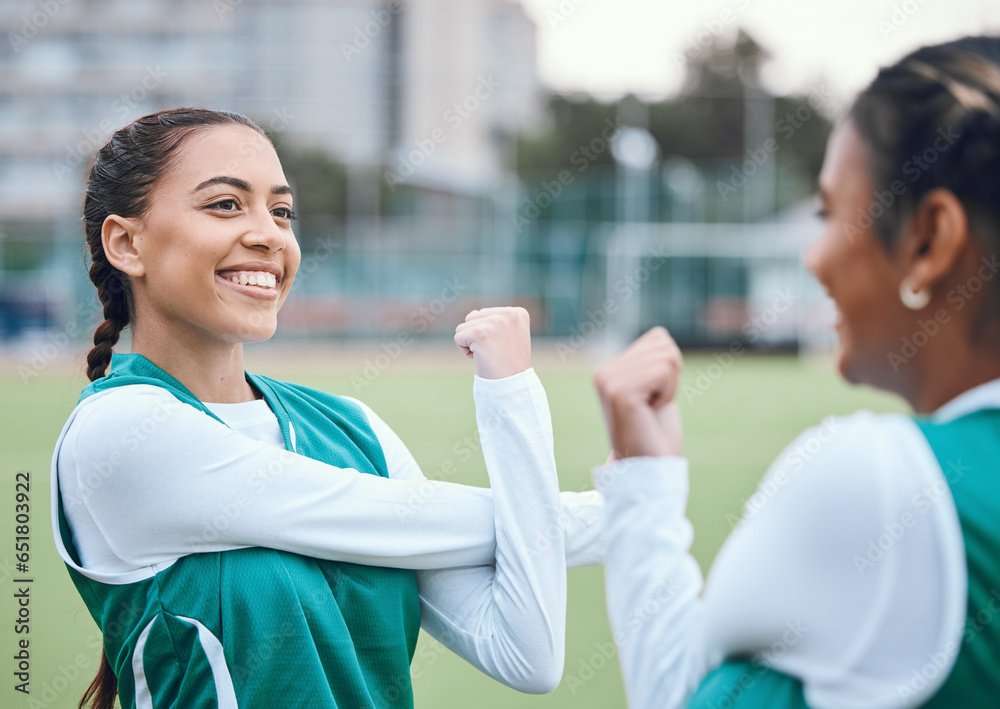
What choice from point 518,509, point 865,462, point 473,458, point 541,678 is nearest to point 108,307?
point 518,509

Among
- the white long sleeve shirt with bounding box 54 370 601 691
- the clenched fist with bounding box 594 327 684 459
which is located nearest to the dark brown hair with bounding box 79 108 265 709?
the white long sleeve shirt with bounding box 54 370 601 691

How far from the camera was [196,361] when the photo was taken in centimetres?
150

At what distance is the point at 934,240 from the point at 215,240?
1016 millimetres

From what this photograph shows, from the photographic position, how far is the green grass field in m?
3.97

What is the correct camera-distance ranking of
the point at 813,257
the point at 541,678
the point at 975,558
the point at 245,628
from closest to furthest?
the point at 975,558 → the point at 813,257 → the point at 245,628 → the point at 541,678

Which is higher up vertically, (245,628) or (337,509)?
(337,509)

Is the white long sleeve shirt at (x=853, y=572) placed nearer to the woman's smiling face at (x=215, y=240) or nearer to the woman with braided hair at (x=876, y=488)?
the woman with braided hair at (x=876, y=488)

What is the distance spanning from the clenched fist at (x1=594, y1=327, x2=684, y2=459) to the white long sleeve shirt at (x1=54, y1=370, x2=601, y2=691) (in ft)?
0.90

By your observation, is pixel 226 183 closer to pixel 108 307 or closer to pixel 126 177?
pixel 126 177

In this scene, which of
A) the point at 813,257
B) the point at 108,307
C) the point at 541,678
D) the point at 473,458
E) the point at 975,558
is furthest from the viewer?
the point at 473,458

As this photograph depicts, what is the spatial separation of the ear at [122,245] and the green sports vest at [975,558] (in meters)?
1.14

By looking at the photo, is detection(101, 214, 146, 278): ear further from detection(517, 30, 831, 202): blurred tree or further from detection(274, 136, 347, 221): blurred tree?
detection(517, 30, 831, 202): blurred tree

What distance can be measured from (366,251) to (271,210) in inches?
829

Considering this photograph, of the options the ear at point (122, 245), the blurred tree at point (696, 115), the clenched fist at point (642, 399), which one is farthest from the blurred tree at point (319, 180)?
the clenched fist at point (642, 399)
